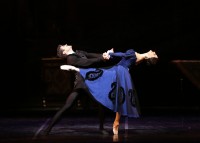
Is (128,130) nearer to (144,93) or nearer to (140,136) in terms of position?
(140,136)

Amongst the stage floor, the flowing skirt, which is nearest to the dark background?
the stage floor

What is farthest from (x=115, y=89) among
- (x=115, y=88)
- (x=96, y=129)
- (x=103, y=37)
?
(x=103, y=37)

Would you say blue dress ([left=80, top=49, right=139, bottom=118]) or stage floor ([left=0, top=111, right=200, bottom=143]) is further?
blue dress ([left=80, top=49, right=139, bottom=118])

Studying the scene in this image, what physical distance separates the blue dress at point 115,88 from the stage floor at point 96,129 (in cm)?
44

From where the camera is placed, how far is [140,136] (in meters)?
9.49

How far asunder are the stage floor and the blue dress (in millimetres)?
440

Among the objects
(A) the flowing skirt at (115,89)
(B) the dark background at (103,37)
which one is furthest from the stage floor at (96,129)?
(B) the dark background at (103,37)

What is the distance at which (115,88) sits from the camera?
9727mm

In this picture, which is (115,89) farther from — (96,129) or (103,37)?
(103,37)

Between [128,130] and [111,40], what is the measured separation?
254 inches

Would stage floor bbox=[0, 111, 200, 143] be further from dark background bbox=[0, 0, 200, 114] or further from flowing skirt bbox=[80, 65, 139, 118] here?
dark background bbox=[0, 0, 200, 114]

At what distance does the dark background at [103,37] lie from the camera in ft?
54.1

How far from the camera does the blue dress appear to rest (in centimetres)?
971

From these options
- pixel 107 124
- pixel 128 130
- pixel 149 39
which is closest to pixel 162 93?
pixel 149 39
